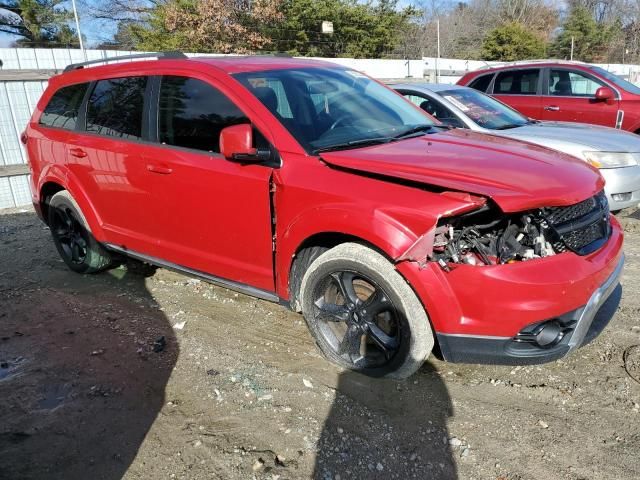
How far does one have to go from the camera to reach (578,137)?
5.60 metres

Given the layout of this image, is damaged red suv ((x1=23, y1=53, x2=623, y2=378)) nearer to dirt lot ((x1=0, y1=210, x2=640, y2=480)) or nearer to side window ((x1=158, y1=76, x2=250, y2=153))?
side window ((x1=158, y1=76, x2=250, y2=153))

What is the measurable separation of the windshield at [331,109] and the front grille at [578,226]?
1137mm

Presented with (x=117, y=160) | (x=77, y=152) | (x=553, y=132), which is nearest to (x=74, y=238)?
(x=77, y=152)

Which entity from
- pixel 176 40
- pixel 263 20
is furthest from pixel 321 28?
pixel 176 40

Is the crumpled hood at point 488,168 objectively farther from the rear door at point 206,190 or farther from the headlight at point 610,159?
the headlight at point 610,159

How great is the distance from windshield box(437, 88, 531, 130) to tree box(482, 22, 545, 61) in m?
30.1

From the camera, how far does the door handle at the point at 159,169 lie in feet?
12.0

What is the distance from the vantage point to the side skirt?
348cm

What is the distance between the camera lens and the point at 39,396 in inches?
123

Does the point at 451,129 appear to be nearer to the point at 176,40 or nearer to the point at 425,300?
the point at 425,300

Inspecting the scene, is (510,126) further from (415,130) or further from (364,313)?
(364,313)

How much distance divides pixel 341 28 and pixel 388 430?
2583cm

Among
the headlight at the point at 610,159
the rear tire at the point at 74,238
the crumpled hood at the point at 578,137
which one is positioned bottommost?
the rear tire at the point at 74,238

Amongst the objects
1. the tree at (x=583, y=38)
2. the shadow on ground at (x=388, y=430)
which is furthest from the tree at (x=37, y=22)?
the tree at (x=583, y=38)
